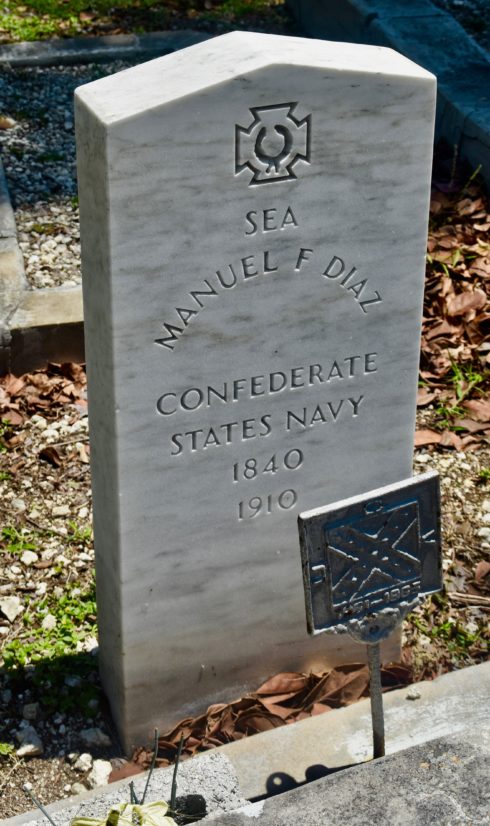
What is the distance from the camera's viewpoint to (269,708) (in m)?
3.21

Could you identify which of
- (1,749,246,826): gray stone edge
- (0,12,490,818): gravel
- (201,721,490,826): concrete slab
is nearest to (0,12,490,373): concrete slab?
(0,12,490,818): gravel

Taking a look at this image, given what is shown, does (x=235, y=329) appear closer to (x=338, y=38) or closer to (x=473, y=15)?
(x=338, y=38)

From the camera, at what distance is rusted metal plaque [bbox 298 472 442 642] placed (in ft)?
8.12

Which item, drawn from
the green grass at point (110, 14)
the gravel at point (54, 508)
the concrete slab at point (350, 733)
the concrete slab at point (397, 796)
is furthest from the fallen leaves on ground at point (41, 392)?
the green grass at point (110, 14)

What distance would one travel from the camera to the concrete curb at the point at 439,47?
542 centimetres

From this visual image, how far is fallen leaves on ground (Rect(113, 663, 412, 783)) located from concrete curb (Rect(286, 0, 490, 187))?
2.83 m

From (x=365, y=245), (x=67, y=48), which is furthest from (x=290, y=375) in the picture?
(x=67, y=48)

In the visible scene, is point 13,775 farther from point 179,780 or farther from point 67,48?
point 67,48

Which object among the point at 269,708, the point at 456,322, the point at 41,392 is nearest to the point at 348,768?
the point at 269,708

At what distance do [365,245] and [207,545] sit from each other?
88 centimetres

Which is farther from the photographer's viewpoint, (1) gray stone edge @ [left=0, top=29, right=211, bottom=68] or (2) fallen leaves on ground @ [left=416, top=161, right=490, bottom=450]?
(1) gray stone edge @ [left=0, top=29, right=211, bottom=68]

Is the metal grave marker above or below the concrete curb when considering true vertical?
below

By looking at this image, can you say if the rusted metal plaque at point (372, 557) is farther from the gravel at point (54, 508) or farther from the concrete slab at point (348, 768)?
the gravel at point (54, 508)

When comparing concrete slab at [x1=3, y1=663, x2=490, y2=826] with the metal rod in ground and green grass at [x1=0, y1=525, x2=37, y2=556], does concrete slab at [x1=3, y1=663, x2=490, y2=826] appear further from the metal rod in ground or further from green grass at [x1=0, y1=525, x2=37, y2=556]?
green grass at [x1=0, y1=525, x2=37, y2=556]
